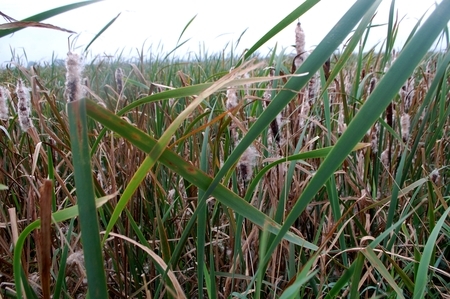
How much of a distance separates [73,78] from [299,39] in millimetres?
547

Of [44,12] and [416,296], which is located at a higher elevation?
[44,12]

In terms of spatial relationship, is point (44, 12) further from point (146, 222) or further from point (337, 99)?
point (337, 99)

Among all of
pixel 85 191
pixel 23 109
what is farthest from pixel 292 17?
pixel 23 109

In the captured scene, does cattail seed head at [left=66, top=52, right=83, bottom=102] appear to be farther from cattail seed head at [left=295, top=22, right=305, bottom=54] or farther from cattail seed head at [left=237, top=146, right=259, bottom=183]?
cattail seed head at [left=295, top=22, right=305, bottom=54]

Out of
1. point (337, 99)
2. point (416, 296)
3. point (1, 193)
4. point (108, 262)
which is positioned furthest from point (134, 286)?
point (337, 99)

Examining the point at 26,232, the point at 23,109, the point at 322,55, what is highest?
the point at 322,55

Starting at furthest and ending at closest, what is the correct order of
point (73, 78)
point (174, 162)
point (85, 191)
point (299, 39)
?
point (299, 39), point (73, 78), point (174, 162), point (85, 191)

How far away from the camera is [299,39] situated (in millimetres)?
1009

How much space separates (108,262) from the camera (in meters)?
1.06

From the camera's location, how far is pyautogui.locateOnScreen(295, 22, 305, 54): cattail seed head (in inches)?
39.3

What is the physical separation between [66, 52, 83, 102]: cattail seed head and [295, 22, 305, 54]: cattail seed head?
0.51 meters

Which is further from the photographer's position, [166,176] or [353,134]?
[166,176]

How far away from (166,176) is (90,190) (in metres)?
0.93

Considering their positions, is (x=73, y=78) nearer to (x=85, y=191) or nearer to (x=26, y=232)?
(x=26, y=232)
